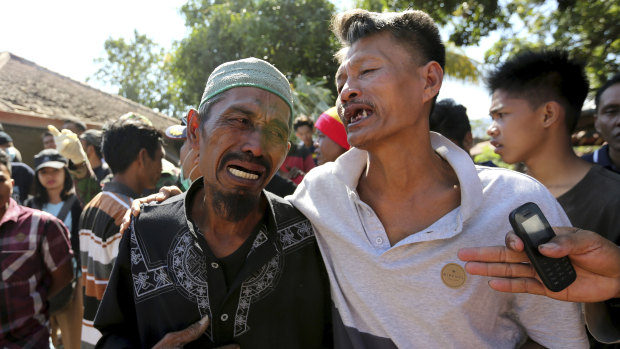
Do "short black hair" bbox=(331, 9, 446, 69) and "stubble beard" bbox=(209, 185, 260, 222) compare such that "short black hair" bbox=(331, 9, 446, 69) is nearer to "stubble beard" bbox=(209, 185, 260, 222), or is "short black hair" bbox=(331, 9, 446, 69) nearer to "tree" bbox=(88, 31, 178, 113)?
"stubble beard" bbox=(209, 185, 260, 222)

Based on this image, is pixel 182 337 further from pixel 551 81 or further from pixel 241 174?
pixel 551 81

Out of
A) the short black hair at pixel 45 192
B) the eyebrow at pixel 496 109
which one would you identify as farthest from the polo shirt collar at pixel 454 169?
the short black hair at pixel 45 192

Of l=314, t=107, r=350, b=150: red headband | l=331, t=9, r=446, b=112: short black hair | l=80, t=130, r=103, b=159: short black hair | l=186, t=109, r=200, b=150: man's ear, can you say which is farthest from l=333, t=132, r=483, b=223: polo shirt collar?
l=80, t=130, r=103, b=159: short black hair

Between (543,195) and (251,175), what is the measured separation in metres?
1.27

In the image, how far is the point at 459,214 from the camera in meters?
1.66

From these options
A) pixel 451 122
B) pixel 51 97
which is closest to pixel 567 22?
pixel 451 122

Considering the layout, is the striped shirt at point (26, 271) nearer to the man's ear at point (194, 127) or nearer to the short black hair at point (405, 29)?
the man's ear at point (194, 127)

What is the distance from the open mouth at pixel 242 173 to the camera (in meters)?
1.83

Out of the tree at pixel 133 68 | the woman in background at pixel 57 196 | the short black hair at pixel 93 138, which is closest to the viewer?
the woman in background at pixel 57 196

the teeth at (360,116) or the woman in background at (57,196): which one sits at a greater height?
the teeth at (360,116)

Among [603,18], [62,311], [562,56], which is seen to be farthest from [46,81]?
[603,18]

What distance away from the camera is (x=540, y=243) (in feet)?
Answer: 4.33

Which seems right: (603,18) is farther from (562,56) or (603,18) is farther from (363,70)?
(363,70)

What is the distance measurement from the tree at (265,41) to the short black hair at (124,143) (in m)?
12.5
